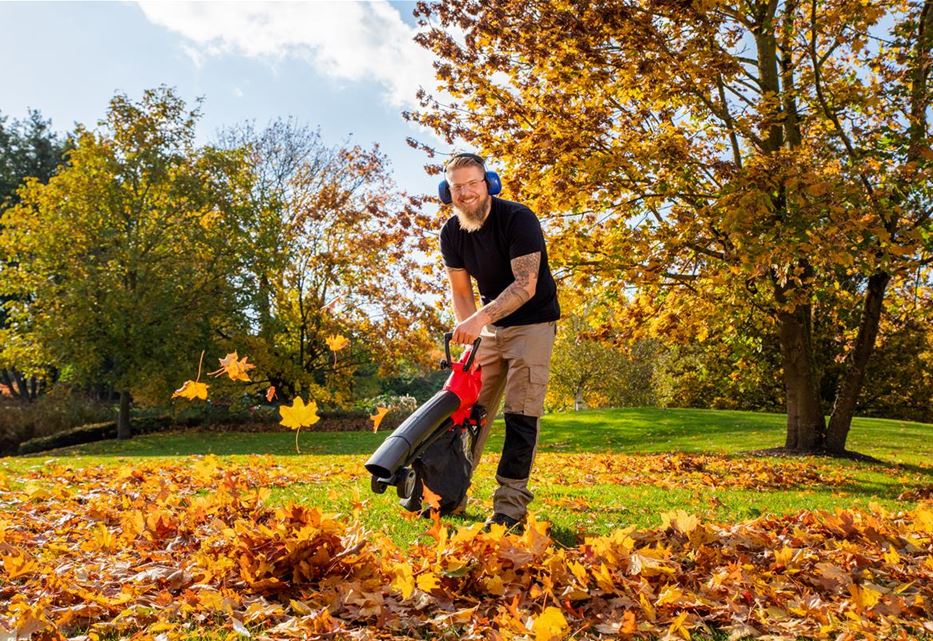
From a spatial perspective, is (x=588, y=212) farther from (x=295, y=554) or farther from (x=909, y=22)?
(x=295, y=554)

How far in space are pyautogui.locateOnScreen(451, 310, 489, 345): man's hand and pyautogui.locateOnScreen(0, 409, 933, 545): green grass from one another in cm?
114

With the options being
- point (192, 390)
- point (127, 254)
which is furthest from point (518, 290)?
point (127, 254)

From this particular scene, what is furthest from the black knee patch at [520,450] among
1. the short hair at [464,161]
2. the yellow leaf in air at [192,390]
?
the yellow leaf in air at [192,390]

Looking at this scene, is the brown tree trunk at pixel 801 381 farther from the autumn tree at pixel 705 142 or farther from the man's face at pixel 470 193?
the man's face at pixel 470 193

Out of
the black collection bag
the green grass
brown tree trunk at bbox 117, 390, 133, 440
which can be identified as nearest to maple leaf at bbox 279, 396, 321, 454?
the black collection bag

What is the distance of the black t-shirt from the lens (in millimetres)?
4258

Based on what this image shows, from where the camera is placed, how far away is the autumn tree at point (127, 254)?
798 inches

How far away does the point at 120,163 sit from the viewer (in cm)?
2228

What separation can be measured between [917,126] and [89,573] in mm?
12122

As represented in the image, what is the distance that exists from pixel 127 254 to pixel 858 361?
63.2 ft

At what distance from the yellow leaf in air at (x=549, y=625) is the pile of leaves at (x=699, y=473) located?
5504 millimetres

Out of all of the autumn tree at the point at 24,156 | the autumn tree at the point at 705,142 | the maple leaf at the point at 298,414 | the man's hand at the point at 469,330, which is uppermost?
the autumn tree at the point at 24,156

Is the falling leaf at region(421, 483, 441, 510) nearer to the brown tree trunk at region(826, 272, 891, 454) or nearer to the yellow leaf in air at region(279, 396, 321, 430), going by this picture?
the yellow leaf in air at region(279, 396, 321, 430)

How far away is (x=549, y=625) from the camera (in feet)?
8.57
